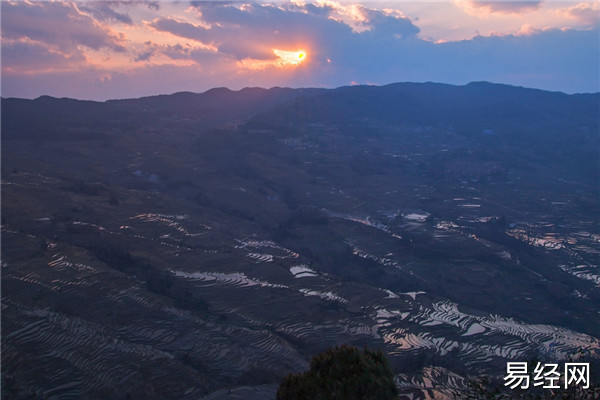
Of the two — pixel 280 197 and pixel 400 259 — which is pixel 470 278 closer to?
pixel 400 259

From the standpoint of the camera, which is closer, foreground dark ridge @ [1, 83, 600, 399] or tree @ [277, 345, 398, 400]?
tree @ [277, 345, 398, 400]

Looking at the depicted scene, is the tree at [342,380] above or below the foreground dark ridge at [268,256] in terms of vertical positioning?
above

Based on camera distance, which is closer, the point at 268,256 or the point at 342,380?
the point at 342,380

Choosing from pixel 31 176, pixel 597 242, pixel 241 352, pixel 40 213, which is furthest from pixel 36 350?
pixel 597 242

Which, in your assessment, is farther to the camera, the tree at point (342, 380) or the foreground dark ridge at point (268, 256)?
the foreground dark ridge at point (268, 256)

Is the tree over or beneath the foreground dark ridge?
over
